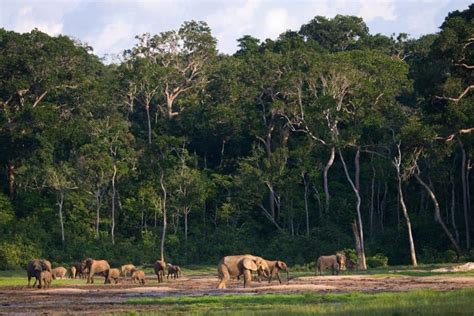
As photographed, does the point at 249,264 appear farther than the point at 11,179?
No

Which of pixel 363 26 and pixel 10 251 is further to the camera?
pixel 363 26

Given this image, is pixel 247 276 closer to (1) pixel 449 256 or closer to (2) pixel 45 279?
(2) pixel 45 279

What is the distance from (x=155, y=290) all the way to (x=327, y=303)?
40.4ft

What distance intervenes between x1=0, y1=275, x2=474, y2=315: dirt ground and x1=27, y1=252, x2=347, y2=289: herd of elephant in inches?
24.1

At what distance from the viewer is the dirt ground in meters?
34.0

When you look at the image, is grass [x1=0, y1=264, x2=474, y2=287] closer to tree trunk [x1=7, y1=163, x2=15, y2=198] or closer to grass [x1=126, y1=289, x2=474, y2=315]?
tree trunk [x1=7, y1=163, x2=15, y2=198]

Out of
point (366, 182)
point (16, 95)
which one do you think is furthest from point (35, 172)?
point (366, 182)

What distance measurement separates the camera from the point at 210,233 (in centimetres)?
7362

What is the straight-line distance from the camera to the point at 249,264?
148 feet

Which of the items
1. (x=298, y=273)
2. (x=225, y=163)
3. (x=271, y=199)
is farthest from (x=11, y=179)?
(x=298, y=273)

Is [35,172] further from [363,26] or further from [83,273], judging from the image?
[363,26]

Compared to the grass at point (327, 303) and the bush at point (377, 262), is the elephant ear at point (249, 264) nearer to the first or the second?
the grass at point (327, 303)

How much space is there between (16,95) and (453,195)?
104ft

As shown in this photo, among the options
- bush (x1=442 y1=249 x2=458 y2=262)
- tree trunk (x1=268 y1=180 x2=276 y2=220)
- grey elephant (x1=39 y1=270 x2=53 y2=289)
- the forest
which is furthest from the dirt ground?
tree trunk (x1=268 y1=180 x2=276 y2=220)
